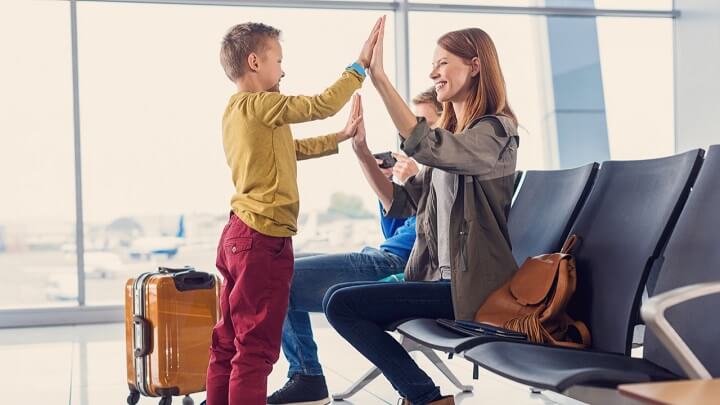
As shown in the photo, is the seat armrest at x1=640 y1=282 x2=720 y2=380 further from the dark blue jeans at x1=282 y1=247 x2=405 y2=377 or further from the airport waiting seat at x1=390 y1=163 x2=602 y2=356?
the dark blue jeans at x1=282 y1=247 x2=405 y2=377

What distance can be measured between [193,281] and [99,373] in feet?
3.12

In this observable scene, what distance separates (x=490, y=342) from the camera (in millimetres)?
2010

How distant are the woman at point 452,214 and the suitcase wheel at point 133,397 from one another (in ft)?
3.18

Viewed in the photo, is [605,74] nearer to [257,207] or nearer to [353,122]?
[353,122]

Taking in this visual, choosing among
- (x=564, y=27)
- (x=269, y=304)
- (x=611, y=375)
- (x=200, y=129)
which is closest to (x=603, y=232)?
(x=611, y=375)

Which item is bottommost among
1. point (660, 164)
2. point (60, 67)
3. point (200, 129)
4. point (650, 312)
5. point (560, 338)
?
point (560, 338)

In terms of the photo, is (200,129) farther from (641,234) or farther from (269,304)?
(641,234)

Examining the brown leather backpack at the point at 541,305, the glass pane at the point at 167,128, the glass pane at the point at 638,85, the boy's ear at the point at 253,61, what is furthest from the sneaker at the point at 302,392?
the glass pane at the point at 638,85

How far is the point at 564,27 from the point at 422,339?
15.6 feet

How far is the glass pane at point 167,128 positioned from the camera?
579 cm

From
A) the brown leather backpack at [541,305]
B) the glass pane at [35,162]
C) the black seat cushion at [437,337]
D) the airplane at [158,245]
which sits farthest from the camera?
the airplane at [158,245]

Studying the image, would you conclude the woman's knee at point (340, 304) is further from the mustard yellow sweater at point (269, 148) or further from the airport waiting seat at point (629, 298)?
the airport waiting seat at point (629, 298)

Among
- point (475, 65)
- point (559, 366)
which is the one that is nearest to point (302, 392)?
point (475, 65)

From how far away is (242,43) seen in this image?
8.79 ft
